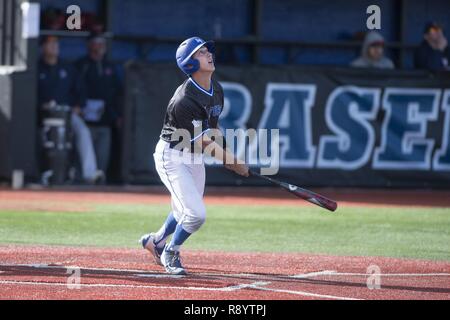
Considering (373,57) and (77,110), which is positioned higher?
(373,57)

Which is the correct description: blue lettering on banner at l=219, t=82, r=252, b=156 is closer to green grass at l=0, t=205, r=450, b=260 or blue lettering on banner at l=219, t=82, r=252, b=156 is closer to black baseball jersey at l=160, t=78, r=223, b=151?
green grass at l=0, t=205, r=450, b=260

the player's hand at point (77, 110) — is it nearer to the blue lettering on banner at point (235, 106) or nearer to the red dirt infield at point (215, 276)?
the blue lettering on banner at point (235, 106)

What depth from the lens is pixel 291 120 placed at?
1759cm

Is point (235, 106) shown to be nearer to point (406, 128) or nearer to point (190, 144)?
point (406, 128)

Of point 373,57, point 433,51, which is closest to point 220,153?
point 373,57

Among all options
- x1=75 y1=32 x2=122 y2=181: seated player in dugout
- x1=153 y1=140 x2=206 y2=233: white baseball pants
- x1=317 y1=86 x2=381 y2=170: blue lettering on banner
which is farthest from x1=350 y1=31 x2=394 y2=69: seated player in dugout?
x1=153 y1=140 x2=206 y2=233: white baseball pants

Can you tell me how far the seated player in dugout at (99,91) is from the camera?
17688 millimetres

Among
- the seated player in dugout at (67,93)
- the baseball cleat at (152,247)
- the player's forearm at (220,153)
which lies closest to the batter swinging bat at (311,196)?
the player's forearm at (220,153)

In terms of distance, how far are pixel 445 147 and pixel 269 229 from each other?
6.37 metres

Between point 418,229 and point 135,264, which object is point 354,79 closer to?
point 418,229

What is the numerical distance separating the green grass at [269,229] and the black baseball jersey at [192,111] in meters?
2.23

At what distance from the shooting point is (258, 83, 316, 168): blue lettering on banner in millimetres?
17531

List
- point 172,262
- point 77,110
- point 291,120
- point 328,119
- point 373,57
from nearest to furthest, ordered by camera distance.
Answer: point 172,262, point 77,110, point 291,120, point 328,119, point 373,57

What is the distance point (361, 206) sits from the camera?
1559cm
